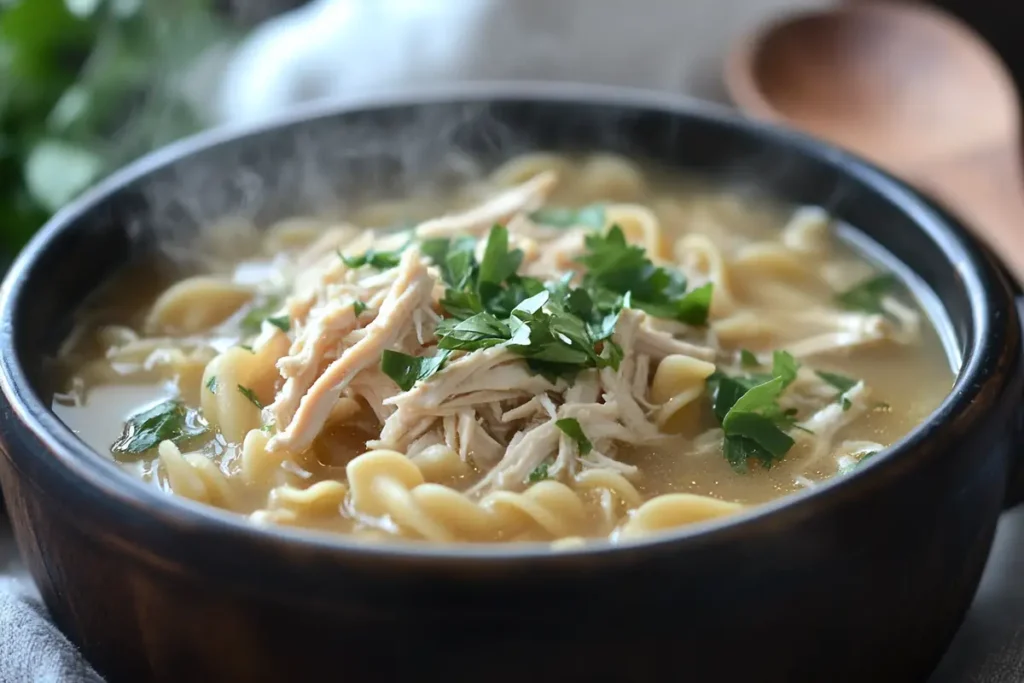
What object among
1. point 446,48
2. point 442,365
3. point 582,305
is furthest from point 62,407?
point 446,48

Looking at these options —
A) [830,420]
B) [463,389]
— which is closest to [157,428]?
[463,389]

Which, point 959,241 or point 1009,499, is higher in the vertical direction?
point 959,241

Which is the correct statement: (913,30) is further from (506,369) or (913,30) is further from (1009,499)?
(506,369)

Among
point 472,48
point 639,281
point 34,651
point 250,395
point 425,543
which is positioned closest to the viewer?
point 425,543

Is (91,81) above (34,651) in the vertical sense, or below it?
above

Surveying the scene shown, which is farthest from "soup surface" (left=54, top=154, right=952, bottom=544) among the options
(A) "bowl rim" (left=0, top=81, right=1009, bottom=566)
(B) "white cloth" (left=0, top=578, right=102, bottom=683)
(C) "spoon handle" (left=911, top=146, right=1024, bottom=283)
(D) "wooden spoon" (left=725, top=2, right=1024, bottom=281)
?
(D) "wooden spoon" (left=725, top=2, right=1024, bottom=281)

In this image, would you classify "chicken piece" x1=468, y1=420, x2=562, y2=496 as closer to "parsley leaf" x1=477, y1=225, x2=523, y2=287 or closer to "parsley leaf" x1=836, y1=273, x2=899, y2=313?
"parsley leaf" x1=477, y1=225, x2=523, y2=287

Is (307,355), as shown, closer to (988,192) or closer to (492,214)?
(492,214)
